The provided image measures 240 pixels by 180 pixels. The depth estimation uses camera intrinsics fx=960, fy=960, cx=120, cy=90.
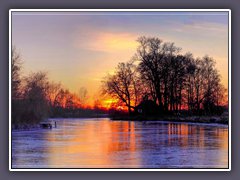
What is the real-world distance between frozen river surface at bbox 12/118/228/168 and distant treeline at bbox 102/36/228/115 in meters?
0.20

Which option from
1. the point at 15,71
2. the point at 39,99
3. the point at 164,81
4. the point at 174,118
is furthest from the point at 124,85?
the point at 15,71

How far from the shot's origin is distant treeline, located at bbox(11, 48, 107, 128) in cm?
779

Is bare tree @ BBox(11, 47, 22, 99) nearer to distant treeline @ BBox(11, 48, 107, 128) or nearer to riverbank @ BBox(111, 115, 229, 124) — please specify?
distant treeline @ BBox(11, 48, 107, 128)

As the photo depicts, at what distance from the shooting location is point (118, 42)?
307 inches

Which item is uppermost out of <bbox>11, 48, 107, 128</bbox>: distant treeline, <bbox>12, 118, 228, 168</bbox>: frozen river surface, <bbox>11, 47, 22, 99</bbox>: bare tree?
<bbox>11, 47, 22, 99</bbox>: bare tree

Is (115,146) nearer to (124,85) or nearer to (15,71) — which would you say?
(124,85)

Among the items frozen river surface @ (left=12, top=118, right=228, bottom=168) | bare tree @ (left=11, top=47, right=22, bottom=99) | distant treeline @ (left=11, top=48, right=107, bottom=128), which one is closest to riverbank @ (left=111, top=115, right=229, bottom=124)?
frozen river surface @ (left=12, top=118, right=228, bottom=168)

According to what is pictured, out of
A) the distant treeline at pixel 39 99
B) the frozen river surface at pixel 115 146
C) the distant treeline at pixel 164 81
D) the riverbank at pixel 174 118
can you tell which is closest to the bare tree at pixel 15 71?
the distant treeline at pixel 39 99

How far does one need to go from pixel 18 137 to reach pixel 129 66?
3.51 ft

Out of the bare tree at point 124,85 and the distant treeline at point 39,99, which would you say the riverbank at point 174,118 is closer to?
the bare tree at point 124,85

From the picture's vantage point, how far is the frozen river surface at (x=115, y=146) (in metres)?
7.76

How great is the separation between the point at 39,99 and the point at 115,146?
73 cm

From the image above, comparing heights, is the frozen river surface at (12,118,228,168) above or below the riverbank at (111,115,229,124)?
below
